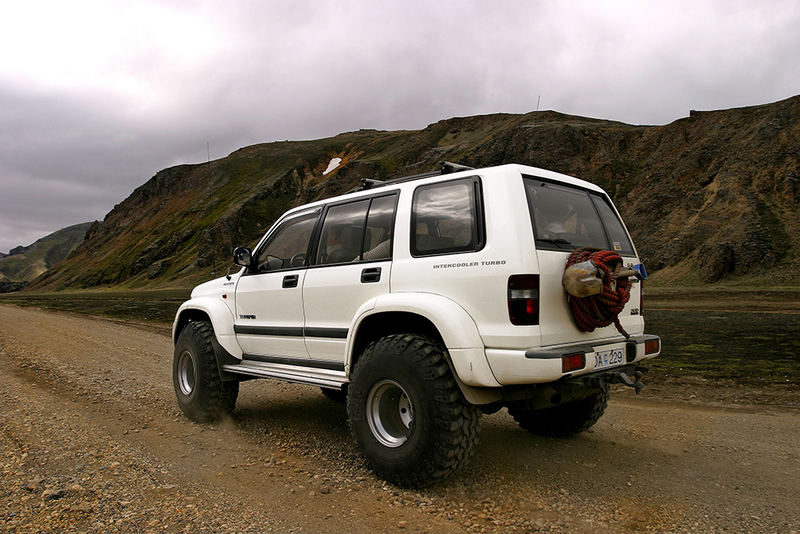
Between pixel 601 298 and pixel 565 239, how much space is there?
1.63 feet

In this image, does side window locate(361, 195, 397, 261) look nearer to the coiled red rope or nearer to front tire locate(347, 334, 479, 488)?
front tire locate(347, 334, 479, 488)

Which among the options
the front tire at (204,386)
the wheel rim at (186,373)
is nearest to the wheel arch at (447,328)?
the front tire at (204,386)

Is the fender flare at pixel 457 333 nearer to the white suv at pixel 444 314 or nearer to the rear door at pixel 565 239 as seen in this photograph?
the white suv at pixel 444 314

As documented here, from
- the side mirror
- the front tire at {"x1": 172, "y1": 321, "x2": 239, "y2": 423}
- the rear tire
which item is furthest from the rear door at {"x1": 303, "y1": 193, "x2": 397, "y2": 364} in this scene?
the rear tire

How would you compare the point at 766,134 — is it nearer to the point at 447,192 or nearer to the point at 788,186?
the point at 788,186

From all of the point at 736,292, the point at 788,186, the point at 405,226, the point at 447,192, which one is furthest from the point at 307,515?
the point at 788,186

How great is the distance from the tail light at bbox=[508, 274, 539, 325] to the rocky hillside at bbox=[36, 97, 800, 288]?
25798 mm

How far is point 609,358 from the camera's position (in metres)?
3.96

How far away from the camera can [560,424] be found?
201 inches

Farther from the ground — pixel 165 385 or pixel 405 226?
pixel 405 226

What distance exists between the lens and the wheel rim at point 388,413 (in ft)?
13.4

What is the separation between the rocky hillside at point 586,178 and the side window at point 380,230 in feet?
84.0

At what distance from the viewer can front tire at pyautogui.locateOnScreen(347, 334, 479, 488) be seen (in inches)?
145

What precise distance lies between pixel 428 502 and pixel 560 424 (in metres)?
1.88
